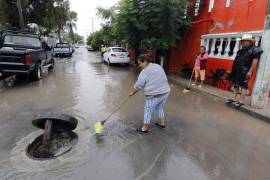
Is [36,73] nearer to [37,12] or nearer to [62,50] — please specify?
[37,12]

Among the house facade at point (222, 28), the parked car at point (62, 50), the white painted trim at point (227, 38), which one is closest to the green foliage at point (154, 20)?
the house facade at point (222, 28)

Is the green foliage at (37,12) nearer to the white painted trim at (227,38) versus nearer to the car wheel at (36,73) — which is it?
the car wheel at (36,73)

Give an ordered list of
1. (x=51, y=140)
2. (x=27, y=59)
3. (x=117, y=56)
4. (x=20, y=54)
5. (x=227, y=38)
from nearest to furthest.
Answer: (x=51, y=140)
(x=20, y=54)
(x=27, y=59)
(x=227, y=38)
(x=117, y=56)

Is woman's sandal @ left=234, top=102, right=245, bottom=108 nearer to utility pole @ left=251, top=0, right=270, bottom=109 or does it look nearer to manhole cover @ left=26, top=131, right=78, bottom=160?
utility pole @ left=251, top=0, right=270, bottom=109

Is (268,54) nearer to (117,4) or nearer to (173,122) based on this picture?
(173,122)

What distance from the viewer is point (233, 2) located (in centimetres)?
Answer: 884

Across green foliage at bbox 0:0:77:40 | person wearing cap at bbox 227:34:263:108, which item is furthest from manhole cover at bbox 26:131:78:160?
green foliage at bbox 0:0:77:40

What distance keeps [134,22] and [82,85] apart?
4263 millimetres

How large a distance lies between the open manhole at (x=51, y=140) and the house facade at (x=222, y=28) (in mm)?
6659

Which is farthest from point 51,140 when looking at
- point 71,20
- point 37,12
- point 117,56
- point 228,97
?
point 71,20

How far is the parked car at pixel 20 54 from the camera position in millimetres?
8266

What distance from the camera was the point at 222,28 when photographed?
30.8 feet

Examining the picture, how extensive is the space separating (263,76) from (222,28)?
4.13 meters

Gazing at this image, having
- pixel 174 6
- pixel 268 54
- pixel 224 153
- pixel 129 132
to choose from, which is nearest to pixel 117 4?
pixel 174 6
